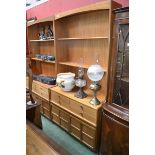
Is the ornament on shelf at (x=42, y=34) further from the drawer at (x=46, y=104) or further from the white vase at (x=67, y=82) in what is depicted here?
the drawer at (x=46, y=104)

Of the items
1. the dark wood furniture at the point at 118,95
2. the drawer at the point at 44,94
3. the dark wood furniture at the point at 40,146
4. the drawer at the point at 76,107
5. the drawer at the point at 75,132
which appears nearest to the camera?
the dark wood furniture at the point at 40,146

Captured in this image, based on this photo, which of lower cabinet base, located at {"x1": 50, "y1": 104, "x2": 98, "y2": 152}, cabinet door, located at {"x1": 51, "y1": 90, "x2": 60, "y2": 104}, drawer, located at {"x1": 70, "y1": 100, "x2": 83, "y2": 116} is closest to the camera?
lower cabinet base, located at {"x1": 50, "y1": 104, "x2": 98, "y2": 152}

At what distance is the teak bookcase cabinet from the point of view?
220 cm

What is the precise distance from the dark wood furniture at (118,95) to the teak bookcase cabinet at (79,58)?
162mm

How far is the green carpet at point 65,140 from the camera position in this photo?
2.32 meters

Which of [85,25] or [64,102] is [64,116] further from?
[85,25]

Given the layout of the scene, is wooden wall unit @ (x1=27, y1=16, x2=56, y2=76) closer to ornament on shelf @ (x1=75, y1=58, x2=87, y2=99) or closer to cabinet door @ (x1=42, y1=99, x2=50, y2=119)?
cabinet door @ (x1=42, y1=99, x2=50, y2=119)

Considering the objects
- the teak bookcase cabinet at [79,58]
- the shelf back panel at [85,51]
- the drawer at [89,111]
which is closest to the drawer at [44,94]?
the teak bookcase cabinet at [79,58]

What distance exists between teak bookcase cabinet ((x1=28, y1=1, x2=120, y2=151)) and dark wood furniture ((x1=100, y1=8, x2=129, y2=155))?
0.16 metres

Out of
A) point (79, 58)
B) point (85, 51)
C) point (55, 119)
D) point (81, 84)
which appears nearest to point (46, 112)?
point (55, 119)

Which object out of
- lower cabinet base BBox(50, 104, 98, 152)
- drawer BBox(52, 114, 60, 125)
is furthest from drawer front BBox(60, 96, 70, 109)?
drawer BBox(52, 114, 60, 125)

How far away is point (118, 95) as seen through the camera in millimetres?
1812
